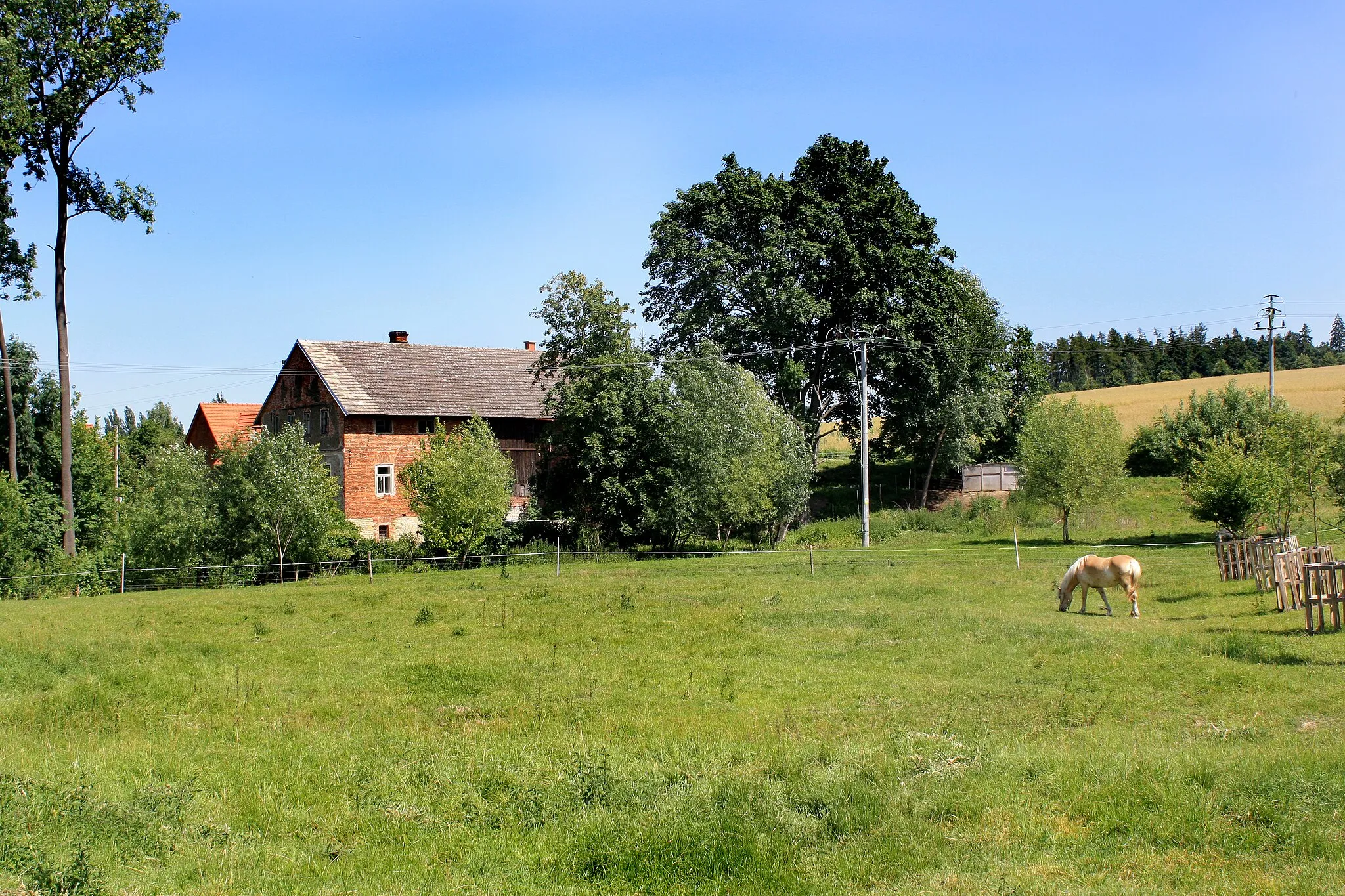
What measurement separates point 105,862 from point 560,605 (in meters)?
16.6

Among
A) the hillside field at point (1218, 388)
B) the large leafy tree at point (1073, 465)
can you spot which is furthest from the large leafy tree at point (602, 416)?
the hillside field at point (1218, 388)

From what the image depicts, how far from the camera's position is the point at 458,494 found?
1528 inches

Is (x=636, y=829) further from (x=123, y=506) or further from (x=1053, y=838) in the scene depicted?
Answer: (x=123, y=506)

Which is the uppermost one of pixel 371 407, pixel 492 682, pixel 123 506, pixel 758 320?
pixel 758 320

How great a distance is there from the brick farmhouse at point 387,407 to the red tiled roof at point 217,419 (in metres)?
12.6

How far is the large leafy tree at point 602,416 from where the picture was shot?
43.5m

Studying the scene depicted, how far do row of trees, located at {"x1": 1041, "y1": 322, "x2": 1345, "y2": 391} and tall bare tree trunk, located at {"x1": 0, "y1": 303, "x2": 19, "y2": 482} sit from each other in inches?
3504

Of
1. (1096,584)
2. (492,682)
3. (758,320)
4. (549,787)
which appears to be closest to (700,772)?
(549,787)

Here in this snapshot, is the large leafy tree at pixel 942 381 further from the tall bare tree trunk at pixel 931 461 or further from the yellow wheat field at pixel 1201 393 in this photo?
the yellow wheat field at pixel 1201 393

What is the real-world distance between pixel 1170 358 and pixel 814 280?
91128 millimetres

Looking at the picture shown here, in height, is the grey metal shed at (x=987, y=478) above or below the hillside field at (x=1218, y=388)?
below

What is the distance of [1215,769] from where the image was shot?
8.77 meters

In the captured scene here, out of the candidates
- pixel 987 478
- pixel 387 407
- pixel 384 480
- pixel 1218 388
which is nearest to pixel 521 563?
pixel 384 480

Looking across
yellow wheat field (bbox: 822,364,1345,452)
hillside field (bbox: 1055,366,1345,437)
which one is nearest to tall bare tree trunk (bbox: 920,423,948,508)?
yellow wheat field (bbox: 822,364,1345,452)
